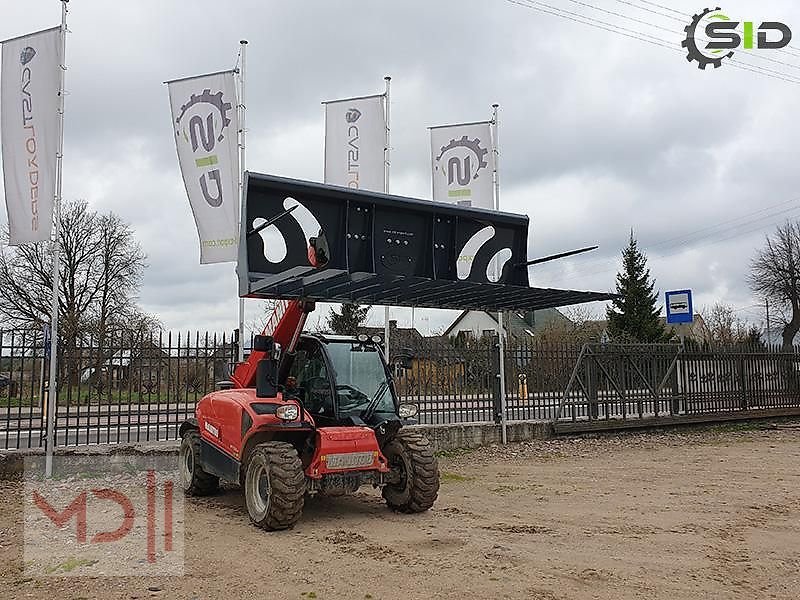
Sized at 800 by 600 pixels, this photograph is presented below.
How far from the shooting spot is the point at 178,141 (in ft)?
40.7

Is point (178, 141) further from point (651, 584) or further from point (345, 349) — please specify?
point (651, 584)

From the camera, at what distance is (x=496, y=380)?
48.9 feet

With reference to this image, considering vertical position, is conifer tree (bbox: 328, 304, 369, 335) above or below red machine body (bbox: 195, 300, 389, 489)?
above

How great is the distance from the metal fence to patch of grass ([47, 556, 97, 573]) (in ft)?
13.6

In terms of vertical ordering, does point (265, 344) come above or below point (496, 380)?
above

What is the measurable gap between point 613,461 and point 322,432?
23.8 feet

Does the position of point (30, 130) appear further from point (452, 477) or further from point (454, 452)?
point (454, 452)

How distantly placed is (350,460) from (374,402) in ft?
2.93

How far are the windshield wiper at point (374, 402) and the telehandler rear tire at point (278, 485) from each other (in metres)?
1.02

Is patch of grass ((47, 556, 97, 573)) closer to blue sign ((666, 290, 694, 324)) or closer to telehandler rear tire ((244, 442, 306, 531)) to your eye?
telehandler rear tire ((244, 442, 306, 531))

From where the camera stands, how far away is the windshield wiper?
27.2 feet

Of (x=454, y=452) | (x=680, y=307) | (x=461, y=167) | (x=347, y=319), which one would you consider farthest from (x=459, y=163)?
(x=347, y=319)

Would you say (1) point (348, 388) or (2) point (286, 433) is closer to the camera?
(2) point (286, 433)

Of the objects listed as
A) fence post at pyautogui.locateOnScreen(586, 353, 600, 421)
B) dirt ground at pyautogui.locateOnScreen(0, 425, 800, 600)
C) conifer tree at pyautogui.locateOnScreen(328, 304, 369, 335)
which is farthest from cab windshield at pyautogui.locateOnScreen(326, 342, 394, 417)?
conifer tree at pyautogui.locateOnScreen(328, 304, 369, 335)
